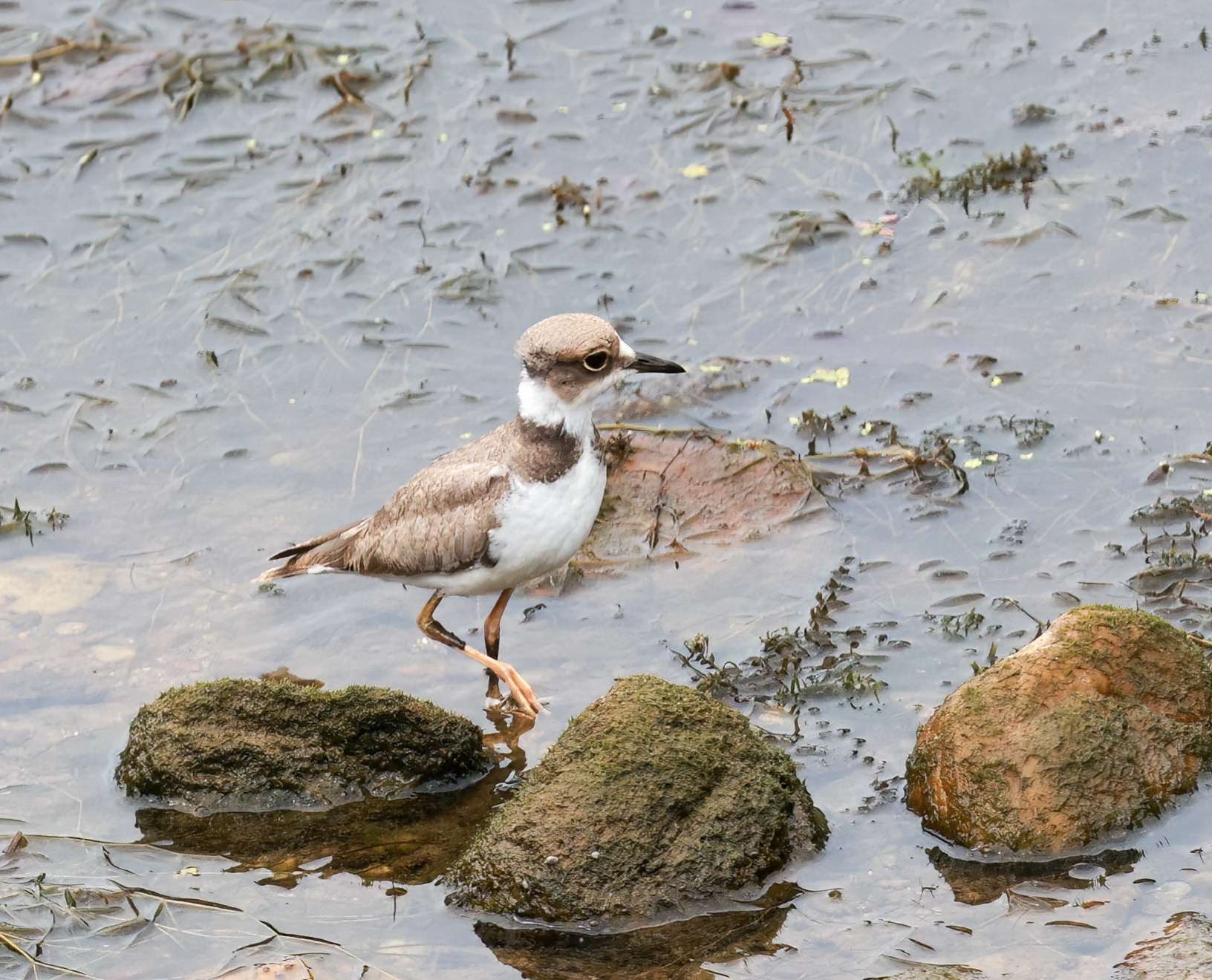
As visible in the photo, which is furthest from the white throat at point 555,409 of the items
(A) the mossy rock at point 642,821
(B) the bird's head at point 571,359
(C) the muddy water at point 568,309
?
(A) the mossy rock at point 642,821

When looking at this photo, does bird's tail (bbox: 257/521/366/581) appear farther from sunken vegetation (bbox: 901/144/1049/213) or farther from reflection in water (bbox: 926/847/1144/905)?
sunken vegetation (bbox: 901/144/1049/213)

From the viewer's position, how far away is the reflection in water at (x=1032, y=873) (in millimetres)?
7344

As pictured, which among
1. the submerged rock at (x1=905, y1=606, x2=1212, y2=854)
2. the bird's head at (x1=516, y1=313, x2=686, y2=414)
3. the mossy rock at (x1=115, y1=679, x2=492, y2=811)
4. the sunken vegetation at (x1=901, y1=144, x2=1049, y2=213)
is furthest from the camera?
the sunken vegetation at (x1=901, y1=144, x2=1049, y2=213)


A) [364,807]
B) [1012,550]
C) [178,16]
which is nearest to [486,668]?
[364,807]

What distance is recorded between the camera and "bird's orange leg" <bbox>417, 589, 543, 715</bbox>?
30.4 ft

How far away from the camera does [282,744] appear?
858 cm

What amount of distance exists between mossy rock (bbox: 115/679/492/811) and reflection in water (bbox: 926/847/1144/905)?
2768 millimetres

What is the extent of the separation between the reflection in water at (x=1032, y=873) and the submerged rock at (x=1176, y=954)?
1.27 ft

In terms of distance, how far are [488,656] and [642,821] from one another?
240 cm

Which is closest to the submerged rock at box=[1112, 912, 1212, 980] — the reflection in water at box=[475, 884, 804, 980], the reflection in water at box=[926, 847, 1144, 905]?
the reflection in water at box=[926, 847, 1144, 905]

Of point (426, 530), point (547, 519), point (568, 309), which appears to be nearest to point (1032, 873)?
point (547, 519)

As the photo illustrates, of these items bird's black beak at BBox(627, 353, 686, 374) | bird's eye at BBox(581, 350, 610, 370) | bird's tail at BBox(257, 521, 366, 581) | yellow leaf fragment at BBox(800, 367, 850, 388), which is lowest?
bird's tail at BBox(257, 521, 366, 581)

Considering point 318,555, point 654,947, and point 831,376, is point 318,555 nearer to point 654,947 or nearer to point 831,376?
point 654,947

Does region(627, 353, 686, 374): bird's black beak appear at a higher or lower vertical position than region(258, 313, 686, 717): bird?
higher
